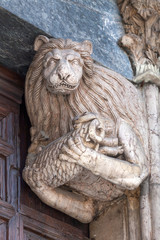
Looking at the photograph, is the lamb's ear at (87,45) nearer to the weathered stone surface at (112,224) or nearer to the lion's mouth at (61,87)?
the lion's mouth at (61,87)

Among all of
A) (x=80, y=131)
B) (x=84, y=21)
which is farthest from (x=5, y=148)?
(x=84, y=21)

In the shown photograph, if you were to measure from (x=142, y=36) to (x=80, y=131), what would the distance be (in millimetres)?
722

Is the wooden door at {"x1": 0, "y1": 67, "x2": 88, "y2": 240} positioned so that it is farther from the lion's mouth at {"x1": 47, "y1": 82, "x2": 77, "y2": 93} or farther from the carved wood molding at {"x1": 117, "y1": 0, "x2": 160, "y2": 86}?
the carved wood molding at {"x1": 117, "y1": 0, "x2": 160, "y2": 86}

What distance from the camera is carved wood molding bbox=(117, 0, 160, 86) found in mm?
3938

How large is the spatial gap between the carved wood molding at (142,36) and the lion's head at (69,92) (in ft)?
0.55

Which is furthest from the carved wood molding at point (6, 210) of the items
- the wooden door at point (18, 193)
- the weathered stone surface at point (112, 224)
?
the weathered stone surface at point (112, 224)

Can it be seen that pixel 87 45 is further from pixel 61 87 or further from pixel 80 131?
pixel 80 131

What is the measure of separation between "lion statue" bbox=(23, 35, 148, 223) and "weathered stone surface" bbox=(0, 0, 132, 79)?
0.09 meters

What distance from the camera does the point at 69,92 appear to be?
11.9 ft

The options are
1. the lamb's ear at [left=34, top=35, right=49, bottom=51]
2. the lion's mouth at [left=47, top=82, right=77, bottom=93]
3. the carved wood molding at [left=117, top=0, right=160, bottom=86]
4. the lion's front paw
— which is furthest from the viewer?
the carved wood molding at [left=117, top=0, right=160, bottom=86]

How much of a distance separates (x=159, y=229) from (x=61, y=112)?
0.60 metres

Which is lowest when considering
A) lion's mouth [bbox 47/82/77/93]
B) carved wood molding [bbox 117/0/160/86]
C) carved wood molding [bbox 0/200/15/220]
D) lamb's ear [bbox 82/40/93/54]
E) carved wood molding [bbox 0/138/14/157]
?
carved wood molding [bbox 0/200/15/220]

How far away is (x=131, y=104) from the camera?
378 centimetres

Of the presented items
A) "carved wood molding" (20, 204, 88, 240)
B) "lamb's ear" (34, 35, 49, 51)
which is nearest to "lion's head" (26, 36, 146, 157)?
"lamb's ear" (34, 35, 49, 51)
